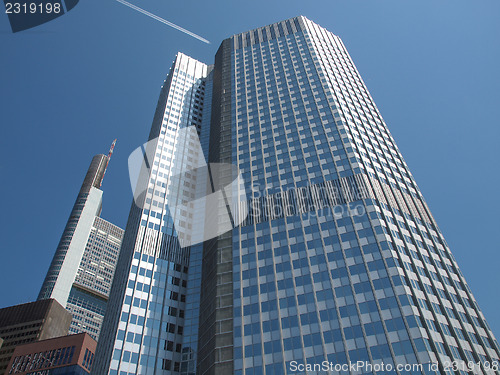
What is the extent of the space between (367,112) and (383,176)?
27988mm

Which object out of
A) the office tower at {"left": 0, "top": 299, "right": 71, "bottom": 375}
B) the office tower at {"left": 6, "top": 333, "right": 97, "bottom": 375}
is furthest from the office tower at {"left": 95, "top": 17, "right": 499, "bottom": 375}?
the office tower at {"left": 0, "top": 299, "right": 71, "bottom": 375}

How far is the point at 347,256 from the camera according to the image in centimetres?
6894

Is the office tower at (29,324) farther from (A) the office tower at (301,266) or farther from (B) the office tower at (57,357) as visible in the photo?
(A) the office tower at (301,266)

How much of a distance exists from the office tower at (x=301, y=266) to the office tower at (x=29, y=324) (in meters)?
94.2

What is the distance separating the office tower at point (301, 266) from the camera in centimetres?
5888

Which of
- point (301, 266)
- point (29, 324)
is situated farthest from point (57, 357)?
point (301, 266)

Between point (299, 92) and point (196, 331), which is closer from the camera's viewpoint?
point (196, 331)

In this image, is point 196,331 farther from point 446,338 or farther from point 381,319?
point 446,338

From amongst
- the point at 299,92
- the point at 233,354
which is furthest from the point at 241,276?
the point at 299,92

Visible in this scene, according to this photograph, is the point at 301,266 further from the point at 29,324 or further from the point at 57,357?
the point at 29,324

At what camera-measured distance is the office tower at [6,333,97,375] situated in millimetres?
130625

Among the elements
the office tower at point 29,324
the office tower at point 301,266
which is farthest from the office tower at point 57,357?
the office tower at point 301,266

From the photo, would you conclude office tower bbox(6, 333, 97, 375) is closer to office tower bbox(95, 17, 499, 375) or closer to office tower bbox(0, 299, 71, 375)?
office tower bbox(0, 299, 71, 375)

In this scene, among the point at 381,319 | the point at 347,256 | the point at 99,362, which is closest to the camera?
the point at 381,319
